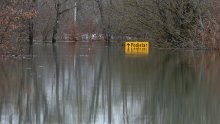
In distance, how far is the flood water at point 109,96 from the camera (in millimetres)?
8727

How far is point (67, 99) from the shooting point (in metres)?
10.9

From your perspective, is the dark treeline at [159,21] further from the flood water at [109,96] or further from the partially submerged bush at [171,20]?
the flood water at [109,96]

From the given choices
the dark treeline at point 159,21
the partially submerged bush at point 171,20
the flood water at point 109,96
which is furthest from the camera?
the partially submerged bush at point 171,20

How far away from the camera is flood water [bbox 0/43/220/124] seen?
8.73 metres

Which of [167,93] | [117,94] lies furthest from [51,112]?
[167,93]

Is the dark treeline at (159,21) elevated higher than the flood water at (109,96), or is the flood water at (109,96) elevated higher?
the dark treeline at (159,21)

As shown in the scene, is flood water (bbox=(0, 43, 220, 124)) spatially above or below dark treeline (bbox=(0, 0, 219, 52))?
below

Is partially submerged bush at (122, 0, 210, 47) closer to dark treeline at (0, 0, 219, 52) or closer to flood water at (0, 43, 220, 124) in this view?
dark treeline at (0, 0, 219, 52)

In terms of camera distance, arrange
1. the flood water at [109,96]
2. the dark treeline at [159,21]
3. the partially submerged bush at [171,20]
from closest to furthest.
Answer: the flood water at [109,96] < the dark treeline at [159,21] < the partially submerged bush at [171,20]

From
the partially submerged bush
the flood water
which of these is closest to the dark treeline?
the partially submerged bush

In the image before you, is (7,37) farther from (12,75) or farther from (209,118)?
(209,118)

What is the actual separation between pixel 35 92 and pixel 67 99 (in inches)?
54.4

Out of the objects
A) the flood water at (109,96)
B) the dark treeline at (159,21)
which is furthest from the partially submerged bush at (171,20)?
the flood water at (109,96)

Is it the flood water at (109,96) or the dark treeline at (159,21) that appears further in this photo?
the dark treeline at (159,21)
